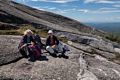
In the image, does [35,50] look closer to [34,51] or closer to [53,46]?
[34,51]

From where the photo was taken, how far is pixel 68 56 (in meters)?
34.5

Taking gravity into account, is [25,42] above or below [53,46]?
above

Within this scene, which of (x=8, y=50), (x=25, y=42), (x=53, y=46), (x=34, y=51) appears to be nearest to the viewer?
(x=34, y=51)

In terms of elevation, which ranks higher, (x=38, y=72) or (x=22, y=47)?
(x=22, y=47)

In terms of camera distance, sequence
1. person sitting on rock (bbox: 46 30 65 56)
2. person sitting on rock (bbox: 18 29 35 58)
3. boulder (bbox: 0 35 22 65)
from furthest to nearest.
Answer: person sitting on rock (bbox: 46 30 65 56)
person sitting on rock (bbox: 18 29 35 58)
boulder (bbox: 0 35 22 65)

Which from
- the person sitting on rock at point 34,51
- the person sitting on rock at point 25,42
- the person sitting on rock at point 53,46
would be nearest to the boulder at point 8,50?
the person sitting on rock at point 25,42

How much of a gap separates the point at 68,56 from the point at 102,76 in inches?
207

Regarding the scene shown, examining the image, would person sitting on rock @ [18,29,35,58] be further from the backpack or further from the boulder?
the boulder

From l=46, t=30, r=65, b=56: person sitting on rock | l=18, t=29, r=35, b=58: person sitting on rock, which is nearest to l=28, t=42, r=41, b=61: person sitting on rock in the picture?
l=18, t=29, r=35, b=58: person sitting on rock

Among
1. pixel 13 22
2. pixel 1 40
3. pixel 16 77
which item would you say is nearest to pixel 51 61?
pixel 16 77

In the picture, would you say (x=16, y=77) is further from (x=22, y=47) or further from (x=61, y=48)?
(x=61, y=48)

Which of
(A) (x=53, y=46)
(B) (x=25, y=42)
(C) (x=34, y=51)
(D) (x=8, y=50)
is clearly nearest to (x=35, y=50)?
(C) (x=34, y=51)

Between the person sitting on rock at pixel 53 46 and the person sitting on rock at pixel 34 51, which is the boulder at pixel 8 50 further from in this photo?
the person sitting on rock at pixel 53 46

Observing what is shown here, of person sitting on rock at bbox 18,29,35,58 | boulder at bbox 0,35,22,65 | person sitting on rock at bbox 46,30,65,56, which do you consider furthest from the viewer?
person sitting on rock at bbox 46,30,65,56
